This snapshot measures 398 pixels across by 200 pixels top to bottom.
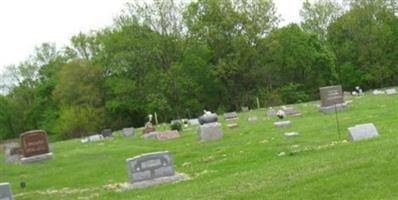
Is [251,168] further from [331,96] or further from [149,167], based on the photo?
[331,96]

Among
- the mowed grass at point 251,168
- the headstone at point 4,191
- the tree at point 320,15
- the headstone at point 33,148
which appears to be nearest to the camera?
the mowed grass at point 251,168

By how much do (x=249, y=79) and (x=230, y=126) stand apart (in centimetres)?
3414

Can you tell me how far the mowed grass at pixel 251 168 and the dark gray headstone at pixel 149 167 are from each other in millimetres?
667

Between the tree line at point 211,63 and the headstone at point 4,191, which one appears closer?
the headstone at point 4,191

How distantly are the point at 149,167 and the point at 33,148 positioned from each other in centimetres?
1317

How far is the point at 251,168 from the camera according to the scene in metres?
13.7

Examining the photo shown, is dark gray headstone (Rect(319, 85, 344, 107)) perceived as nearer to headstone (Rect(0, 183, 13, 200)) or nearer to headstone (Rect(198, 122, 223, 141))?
headstone (Rect(198, 122, 223, 141))

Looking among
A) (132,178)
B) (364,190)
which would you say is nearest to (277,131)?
(132,178)

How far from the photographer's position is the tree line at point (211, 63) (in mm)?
59469

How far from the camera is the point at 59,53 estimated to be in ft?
263

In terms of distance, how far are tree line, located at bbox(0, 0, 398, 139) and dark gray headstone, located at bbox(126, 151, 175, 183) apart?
39129 mm

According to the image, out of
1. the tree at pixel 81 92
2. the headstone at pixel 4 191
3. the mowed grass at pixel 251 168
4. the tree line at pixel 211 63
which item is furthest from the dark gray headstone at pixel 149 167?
the tree at pixel 81 92

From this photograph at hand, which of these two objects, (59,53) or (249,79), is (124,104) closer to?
(249,79)

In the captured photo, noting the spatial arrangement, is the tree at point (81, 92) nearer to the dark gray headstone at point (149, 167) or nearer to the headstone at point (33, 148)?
the headstone at point (33, 148)
